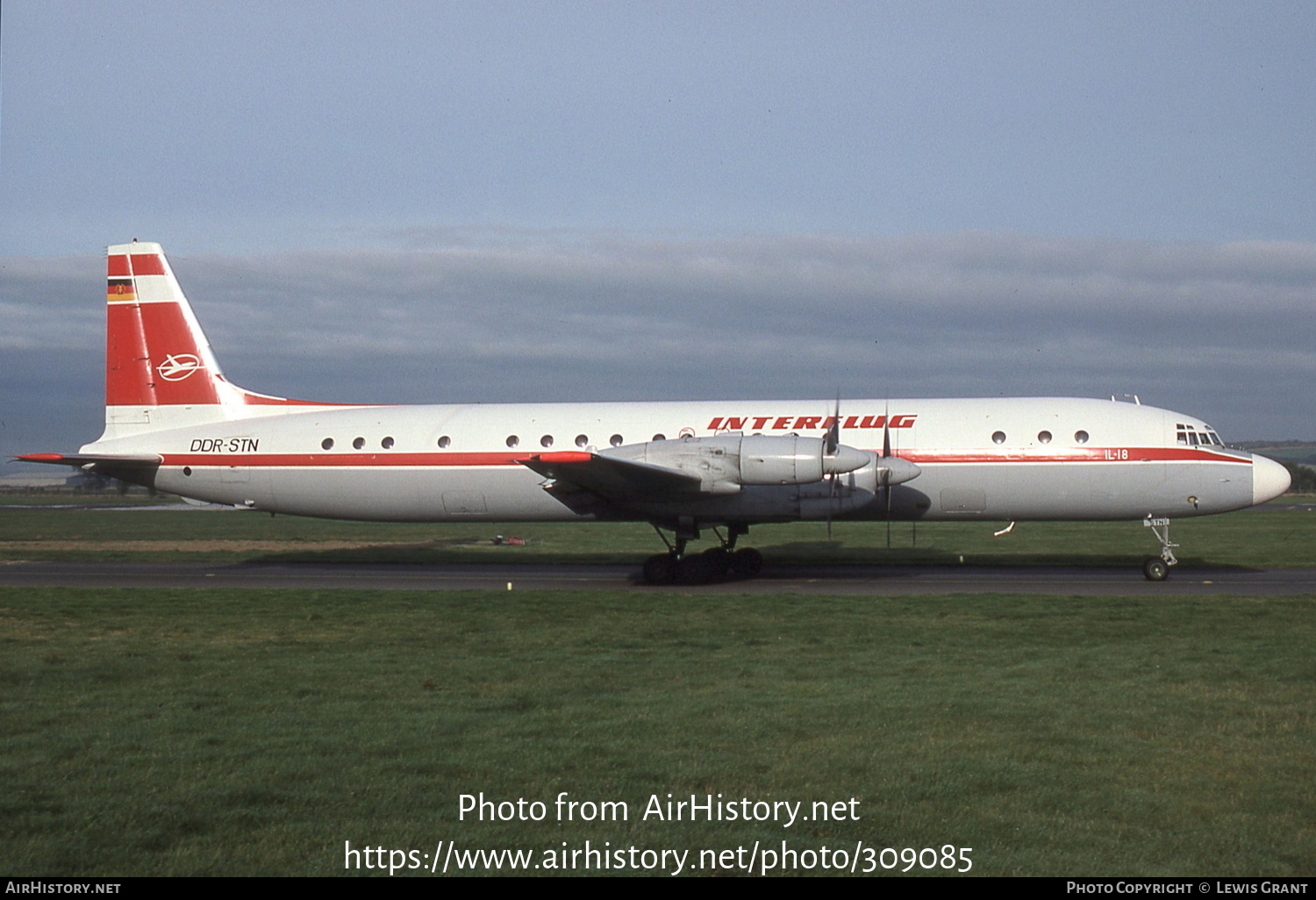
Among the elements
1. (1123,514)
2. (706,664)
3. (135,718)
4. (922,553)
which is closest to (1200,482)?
(1123,514)

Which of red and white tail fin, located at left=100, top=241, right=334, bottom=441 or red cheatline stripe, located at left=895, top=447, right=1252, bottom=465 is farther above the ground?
red and white tail fin, located at left=100, top=241, right=334, bottom=441

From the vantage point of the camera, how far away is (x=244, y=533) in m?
42.2

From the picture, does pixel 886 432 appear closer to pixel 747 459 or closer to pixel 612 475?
pixel 747 459

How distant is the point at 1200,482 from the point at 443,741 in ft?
61.3

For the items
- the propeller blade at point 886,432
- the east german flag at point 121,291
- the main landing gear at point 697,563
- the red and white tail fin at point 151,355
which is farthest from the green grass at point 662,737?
the east german flag at point 121,291

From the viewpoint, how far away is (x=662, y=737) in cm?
834

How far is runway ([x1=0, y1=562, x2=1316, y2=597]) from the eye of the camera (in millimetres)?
19828

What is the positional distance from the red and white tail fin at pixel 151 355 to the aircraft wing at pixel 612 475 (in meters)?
9.33

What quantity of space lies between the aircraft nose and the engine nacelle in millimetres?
8386

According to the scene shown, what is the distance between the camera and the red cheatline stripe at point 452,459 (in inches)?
854

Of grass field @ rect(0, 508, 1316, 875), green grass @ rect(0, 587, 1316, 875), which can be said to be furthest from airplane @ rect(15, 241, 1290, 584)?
green grass @ rect(0, 587, 1316, 875)

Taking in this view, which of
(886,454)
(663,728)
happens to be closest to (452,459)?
(886,454)

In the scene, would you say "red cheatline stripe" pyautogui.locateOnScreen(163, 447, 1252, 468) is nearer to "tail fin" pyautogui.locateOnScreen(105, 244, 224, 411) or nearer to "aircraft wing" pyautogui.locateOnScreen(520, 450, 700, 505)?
"aircraft wing" pyautogui.locateOnScreen(520, 450, 700, 505)
